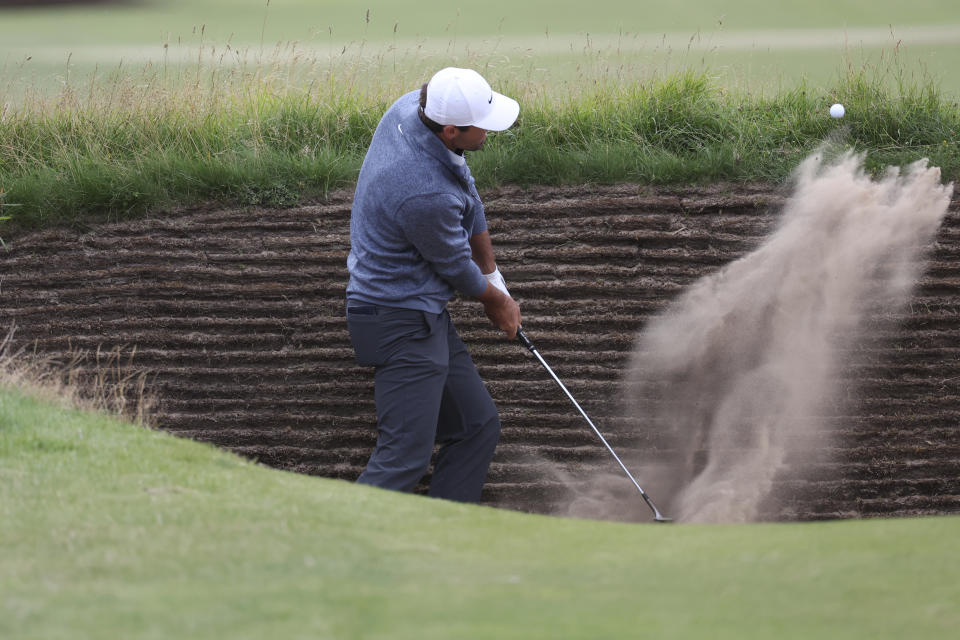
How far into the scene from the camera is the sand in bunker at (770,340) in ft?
17.1

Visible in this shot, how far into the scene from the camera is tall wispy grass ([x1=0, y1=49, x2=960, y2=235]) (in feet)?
19.9

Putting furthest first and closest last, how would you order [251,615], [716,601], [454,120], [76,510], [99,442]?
[454,120], [99,442], [76,510], [716,601], [251,615]

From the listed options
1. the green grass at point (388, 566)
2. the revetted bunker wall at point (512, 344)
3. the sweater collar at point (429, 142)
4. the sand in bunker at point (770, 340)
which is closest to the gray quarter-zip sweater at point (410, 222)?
the sweater collar at point (429, 142)

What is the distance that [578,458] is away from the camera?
5.29 metres

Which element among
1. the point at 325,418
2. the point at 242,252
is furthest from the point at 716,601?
the point at 242,252

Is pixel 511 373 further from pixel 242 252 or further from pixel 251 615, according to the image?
pixel 251 615

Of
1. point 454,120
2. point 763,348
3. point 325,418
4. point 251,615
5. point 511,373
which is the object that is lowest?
point 325,418

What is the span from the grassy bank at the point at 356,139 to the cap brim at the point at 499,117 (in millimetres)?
2008

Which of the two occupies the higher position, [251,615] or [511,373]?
[251,615]

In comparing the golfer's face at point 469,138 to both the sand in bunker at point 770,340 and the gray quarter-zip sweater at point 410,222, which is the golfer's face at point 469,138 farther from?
the sand in bunker at point 770,340

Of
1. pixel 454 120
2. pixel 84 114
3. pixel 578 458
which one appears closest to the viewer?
pixel 454 120

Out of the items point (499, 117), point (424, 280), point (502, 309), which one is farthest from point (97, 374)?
point (499, 117)

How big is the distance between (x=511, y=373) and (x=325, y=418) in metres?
1.08

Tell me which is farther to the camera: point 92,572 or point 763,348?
point 763,348
